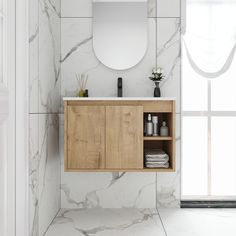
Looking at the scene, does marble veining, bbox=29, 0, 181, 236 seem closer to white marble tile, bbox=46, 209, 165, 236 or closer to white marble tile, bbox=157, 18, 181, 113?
white marble tile, bbox=157, 18, 181, 113

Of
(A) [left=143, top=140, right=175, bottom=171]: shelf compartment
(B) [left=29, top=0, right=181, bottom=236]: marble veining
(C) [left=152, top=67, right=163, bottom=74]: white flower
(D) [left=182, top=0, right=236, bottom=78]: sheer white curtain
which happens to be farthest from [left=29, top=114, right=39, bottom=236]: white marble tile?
(D) [left=182, top=0, right=236, bottom=78]: sheer white curtain

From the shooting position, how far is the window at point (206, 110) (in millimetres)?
2598

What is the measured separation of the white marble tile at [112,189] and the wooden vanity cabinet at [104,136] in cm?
35

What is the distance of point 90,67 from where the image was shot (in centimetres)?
257

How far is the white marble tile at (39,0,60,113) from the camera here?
80.9 inches

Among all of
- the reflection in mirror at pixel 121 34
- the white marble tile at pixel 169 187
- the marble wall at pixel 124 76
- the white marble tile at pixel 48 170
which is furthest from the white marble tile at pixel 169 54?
→ the white marble tile at pixel 48 170

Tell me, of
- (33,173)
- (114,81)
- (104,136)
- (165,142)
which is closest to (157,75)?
(114,81)

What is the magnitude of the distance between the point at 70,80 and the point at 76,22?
17.7 inches

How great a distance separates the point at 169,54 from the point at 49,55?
0.92 m

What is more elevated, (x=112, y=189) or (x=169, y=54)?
(x=169, y=54)

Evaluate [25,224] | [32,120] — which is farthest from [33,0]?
[25,224]

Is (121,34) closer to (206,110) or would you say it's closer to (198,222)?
(206,110)

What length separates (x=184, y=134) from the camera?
2648 millimetres

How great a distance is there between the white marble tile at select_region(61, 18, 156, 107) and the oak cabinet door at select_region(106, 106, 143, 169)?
0.38 meters
